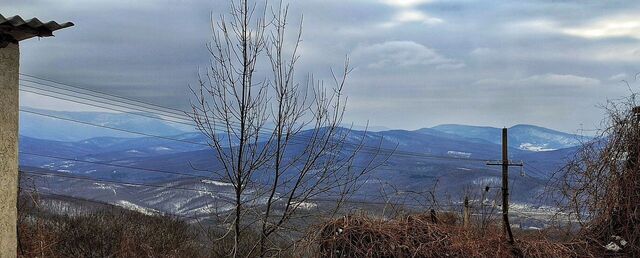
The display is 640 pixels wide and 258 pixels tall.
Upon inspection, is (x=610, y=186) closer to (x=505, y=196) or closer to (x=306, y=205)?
(x=505, y=196)

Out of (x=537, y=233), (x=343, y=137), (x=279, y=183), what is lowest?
(x=537, y=233)

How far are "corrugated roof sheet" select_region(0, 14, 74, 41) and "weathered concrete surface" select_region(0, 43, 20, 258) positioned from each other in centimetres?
28

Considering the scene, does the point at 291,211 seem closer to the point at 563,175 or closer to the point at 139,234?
the point at 563,175

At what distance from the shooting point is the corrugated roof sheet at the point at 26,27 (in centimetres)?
571

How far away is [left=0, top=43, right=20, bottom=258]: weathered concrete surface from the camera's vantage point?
606cm

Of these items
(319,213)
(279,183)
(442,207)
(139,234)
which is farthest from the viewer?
(139,234)

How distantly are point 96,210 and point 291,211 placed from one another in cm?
3364

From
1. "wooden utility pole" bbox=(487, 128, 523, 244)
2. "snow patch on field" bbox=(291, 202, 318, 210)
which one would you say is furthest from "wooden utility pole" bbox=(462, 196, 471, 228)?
"snow patch on field" bbox=(291, 202, 318, 210)

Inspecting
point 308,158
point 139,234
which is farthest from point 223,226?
point 139,234

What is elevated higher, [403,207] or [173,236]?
[403,207]

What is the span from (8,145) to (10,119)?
0.27m

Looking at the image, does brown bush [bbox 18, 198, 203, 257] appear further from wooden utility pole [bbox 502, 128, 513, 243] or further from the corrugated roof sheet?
the corrugated roof sheet

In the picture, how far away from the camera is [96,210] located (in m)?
38.0

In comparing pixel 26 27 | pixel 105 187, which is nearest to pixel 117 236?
pixel 26 27
